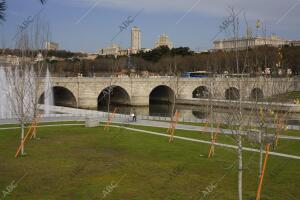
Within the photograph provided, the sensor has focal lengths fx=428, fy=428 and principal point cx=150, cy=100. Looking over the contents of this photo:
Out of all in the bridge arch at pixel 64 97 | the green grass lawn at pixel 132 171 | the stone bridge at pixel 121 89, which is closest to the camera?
the green grass lawn at pixel 132 171

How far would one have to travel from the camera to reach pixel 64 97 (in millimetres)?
74688

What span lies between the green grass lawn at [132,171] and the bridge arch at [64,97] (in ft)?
146

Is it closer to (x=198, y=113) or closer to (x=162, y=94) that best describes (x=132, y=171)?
(x=198, y=113)

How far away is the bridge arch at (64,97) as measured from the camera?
69750 millimetres

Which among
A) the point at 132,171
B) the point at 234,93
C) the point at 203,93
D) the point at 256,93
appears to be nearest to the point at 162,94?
the point at 203,93

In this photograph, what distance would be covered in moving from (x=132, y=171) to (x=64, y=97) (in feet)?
194

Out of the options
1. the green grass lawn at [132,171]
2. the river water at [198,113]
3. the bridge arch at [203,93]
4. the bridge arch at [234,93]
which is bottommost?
the green grass lawn at [132,171]

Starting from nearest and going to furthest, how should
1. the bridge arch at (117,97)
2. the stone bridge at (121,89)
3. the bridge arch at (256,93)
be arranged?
the bridge arch at (256,93) → the stone bridge at (121,89) → the bridge arch at (117,97)

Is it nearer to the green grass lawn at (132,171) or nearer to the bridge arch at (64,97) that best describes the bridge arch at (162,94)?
the bridge arch at (64,97)

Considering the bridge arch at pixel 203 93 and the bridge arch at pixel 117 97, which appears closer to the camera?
the bridge arch at pixel 203 93

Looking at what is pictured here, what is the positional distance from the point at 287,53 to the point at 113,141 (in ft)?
225

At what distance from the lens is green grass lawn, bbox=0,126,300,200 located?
14.4 metres

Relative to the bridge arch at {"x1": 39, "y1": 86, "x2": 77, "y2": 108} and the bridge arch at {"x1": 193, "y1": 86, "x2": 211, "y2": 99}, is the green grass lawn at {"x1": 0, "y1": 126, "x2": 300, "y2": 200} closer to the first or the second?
the bridge arch at {"x1": 193, "y1": 86, "x2": 211, "y2": 99}

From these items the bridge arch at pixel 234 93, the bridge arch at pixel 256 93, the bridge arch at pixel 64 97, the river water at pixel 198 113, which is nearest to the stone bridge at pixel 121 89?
the bridge arch at pixel 64 97
